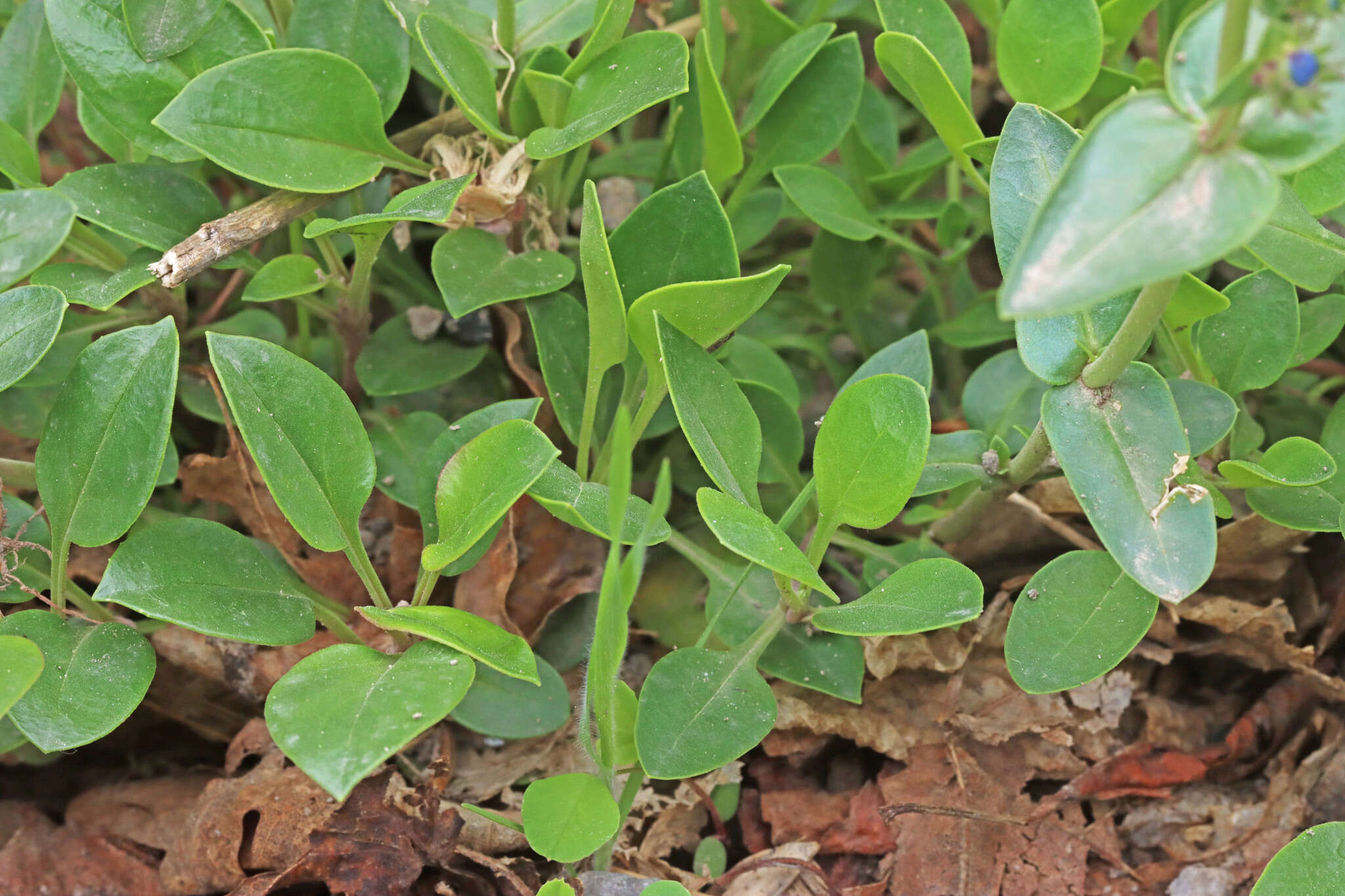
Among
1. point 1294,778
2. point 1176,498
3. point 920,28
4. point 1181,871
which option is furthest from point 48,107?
point 1294,778

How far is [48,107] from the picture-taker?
1498 mm

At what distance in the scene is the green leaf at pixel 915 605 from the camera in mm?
1095

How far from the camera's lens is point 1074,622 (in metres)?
1.21

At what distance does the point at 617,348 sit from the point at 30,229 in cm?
63

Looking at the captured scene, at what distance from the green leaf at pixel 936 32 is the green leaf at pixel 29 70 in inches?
45.6

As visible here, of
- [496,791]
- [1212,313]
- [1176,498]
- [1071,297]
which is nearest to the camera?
[1071,297]

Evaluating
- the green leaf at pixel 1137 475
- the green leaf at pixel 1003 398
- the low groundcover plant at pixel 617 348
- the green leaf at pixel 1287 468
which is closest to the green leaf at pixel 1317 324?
the low groundcover plant at pixel 617 348

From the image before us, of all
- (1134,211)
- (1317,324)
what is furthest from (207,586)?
(1317,324)

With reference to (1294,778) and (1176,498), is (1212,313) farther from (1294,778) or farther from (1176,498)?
(1294,778)

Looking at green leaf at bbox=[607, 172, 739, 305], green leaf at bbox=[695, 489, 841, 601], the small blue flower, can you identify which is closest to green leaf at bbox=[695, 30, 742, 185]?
green leaf at bbox=[607, 172, 739, 305]

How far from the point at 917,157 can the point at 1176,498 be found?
34.3 inches

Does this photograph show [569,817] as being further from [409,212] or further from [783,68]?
[783,68]

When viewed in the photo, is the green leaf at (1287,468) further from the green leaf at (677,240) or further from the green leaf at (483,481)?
the green leaf at (483,481)

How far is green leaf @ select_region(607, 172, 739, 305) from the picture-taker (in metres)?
1.29
